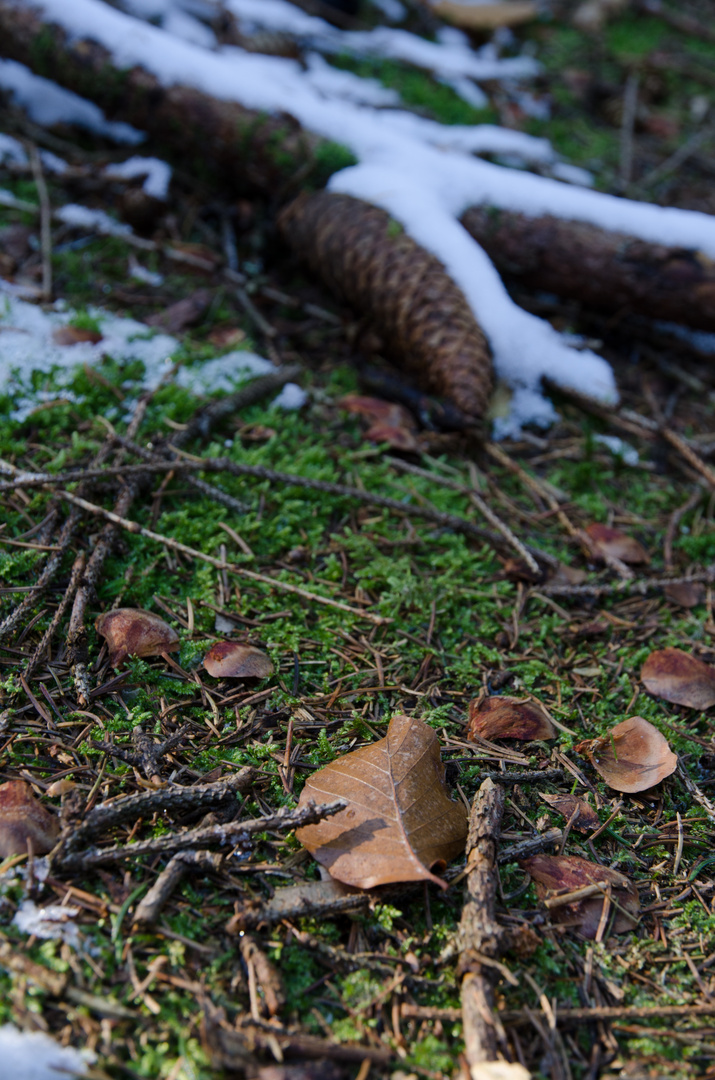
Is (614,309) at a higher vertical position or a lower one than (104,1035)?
higher

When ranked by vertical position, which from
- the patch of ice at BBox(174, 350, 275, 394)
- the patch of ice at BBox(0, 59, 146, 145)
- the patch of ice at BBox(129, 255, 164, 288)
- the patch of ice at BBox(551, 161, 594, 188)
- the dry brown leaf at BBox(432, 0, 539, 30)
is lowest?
the patch of ice at BBox(174, 350, 275, 394)

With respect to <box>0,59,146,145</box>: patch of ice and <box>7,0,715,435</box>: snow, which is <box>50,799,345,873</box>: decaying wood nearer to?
<box>7,0,715,435</box>: snow

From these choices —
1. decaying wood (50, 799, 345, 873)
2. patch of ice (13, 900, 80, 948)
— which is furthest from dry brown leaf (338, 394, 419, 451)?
patch of ice (13, 900, 80, 948)

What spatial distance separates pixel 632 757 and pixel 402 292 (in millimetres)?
1821

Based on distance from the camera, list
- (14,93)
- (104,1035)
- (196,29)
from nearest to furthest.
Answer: (104,1035) → (14,93) → (196,29)

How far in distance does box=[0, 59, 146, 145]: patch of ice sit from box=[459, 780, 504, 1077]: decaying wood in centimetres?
362

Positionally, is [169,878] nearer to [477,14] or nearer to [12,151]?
[12,151]

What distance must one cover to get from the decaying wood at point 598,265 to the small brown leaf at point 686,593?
1335 mm

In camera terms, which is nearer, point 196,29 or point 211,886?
point 211,886

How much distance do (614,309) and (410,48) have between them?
298cm

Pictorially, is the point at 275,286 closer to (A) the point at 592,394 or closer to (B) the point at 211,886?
(A) the point at 592,394

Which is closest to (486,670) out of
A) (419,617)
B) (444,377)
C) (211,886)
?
(419,617)

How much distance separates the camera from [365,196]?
285 cm

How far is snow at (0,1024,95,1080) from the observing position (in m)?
1.04
